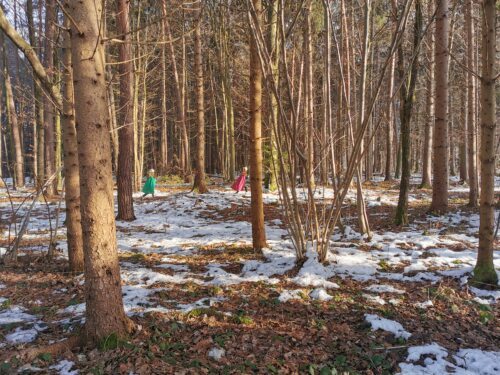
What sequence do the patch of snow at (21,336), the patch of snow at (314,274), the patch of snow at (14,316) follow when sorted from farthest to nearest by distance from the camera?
the patch of snow at (314,274)
the patch of snow at (14,316)
the patch of snow at (21,336)

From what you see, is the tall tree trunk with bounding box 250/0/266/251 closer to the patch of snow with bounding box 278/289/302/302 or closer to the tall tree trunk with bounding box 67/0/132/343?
the patch of snow with bounding box 278/289/302/302

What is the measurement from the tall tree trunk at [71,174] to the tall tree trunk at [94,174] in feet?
6.98

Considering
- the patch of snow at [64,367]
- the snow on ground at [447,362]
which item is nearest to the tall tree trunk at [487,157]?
the snow on ground at [447,362]

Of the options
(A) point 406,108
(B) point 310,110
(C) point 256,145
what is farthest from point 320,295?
(B) point 310,110

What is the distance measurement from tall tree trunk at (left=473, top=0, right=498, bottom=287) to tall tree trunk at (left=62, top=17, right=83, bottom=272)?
5.18 m

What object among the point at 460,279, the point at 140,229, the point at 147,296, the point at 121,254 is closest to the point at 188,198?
the point at 140,229

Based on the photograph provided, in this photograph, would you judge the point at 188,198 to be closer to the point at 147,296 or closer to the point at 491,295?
the point at 147,296

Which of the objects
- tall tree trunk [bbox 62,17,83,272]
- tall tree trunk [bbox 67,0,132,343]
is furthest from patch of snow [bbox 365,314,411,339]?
tall tree trunk [bbox 62,17,83,272]

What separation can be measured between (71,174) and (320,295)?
366 centimetres

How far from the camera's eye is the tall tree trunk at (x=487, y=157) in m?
4.52

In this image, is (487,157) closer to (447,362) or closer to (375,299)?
(375,299)

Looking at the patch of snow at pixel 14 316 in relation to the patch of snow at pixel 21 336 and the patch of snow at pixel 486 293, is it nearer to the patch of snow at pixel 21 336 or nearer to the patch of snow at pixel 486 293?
the patch of snow at pixel 21 336

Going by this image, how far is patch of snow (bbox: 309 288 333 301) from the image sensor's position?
4505 mm

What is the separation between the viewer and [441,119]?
8.99m
